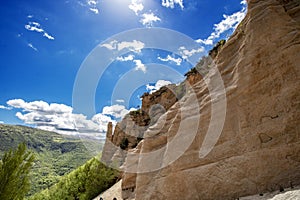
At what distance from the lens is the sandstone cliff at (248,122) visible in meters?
8.88

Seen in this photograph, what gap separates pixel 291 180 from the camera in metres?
8.19

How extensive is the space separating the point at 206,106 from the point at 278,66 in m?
4.18

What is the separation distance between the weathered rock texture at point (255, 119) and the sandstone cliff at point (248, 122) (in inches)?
1.0

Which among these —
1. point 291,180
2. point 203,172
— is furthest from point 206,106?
point 291,180

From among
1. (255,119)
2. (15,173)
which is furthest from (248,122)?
(15,173)

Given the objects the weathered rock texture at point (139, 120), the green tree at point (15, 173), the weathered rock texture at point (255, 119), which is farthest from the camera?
Result: the weathered rock texture at point (139, 120)

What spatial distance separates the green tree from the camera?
13.3m

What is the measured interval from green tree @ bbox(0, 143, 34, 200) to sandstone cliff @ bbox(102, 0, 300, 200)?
22.9 feet

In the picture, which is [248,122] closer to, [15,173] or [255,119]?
[255,119]

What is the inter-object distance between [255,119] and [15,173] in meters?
13.0

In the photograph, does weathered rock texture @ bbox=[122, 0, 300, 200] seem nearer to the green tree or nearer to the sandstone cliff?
the sandstone cliff

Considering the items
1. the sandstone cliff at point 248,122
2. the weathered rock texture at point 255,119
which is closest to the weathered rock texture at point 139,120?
the sandstone cliff at point 248,122

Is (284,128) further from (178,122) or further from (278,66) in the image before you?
(178,122)

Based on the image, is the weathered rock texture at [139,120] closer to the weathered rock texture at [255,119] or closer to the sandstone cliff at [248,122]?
the sandstone cliff at [248,122]
